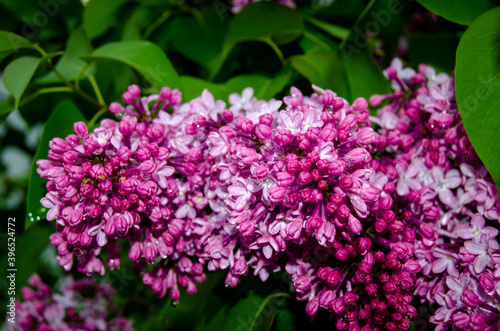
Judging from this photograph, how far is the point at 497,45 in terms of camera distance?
1.07 m

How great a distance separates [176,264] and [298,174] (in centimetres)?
52

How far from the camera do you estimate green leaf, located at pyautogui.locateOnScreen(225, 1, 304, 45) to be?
1.54 meters

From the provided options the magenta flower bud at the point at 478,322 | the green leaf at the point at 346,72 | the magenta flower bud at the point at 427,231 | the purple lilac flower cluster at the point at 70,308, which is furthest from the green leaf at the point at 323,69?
the purple lilac flower cluster at the point at 70,308

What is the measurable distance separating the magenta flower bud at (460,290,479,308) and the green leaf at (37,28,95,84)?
4.41ft

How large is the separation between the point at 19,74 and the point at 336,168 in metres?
0.93

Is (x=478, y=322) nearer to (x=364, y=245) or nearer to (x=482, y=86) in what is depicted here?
(x=364, y=245)

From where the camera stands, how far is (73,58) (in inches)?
60.7

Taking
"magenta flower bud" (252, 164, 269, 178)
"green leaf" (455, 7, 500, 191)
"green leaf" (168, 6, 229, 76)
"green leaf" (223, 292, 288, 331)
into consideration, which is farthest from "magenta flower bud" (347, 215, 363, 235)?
"green leaf" (168, 6, 229, 76)

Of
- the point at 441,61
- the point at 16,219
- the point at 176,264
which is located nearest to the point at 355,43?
the point at 441,61

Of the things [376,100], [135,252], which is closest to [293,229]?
[135,252]

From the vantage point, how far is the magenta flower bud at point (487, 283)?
96 cm

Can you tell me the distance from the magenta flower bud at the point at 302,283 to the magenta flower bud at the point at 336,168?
29cm

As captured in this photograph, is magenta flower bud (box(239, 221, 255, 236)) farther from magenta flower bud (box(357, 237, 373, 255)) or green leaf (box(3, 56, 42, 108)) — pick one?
green leaf (box(3, 56, 42, 108))

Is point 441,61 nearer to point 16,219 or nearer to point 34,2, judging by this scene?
point 34,2
